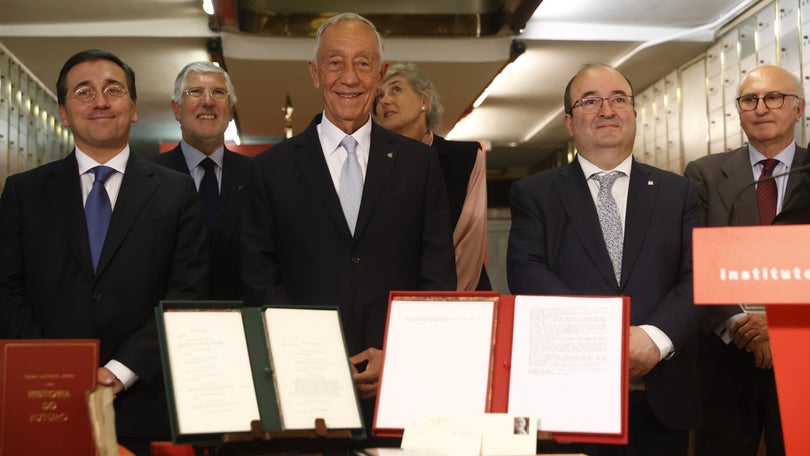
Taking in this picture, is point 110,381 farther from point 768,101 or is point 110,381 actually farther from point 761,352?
point 768,101

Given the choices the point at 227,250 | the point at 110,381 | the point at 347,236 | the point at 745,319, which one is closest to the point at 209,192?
the point at 227,250

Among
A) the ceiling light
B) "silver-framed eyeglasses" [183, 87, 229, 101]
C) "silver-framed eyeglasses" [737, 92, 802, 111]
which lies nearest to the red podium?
"silver-framed eyeglasses" [737, 92, 802, 111]

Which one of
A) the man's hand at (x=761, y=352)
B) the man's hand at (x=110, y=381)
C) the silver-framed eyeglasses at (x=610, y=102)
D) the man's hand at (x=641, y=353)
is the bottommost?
the man's hand at (x=110, y=381)

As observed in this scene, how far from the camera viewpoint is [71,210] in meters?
2.59

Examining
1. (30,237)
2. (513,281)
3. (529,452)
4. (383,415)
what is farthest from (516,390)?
(30,237)

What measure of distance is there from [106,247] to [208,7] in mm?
5445

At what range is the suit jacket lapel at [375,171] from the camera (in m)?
2.60

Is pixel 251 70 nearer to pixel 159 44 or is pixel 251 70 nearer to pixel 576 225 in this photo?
pixel 159 44

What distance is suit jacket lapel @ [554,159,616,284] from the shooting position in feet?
8.66

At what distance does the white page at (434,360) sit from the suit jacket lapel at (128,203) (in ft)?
3.24

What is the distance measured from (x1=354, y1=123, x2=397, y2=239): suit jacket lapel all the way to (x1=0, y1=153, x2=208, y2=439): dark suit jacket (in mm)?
514

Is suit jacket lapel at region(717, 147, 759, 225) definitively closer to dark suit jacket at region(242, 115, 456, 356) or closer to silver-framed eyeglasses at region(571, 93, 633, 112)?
silver-framed eyeglasses at region(571, 93, 633, 112)

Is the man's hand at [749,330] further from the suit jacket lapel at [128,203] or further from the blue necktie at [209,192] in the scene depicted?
the suit jacket lapel at [128,203]

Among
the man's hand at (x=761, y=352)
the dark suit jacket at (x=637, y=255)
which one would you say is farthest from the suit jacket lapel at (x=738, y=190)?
the dark suit jacket at (x=637, y=255)
